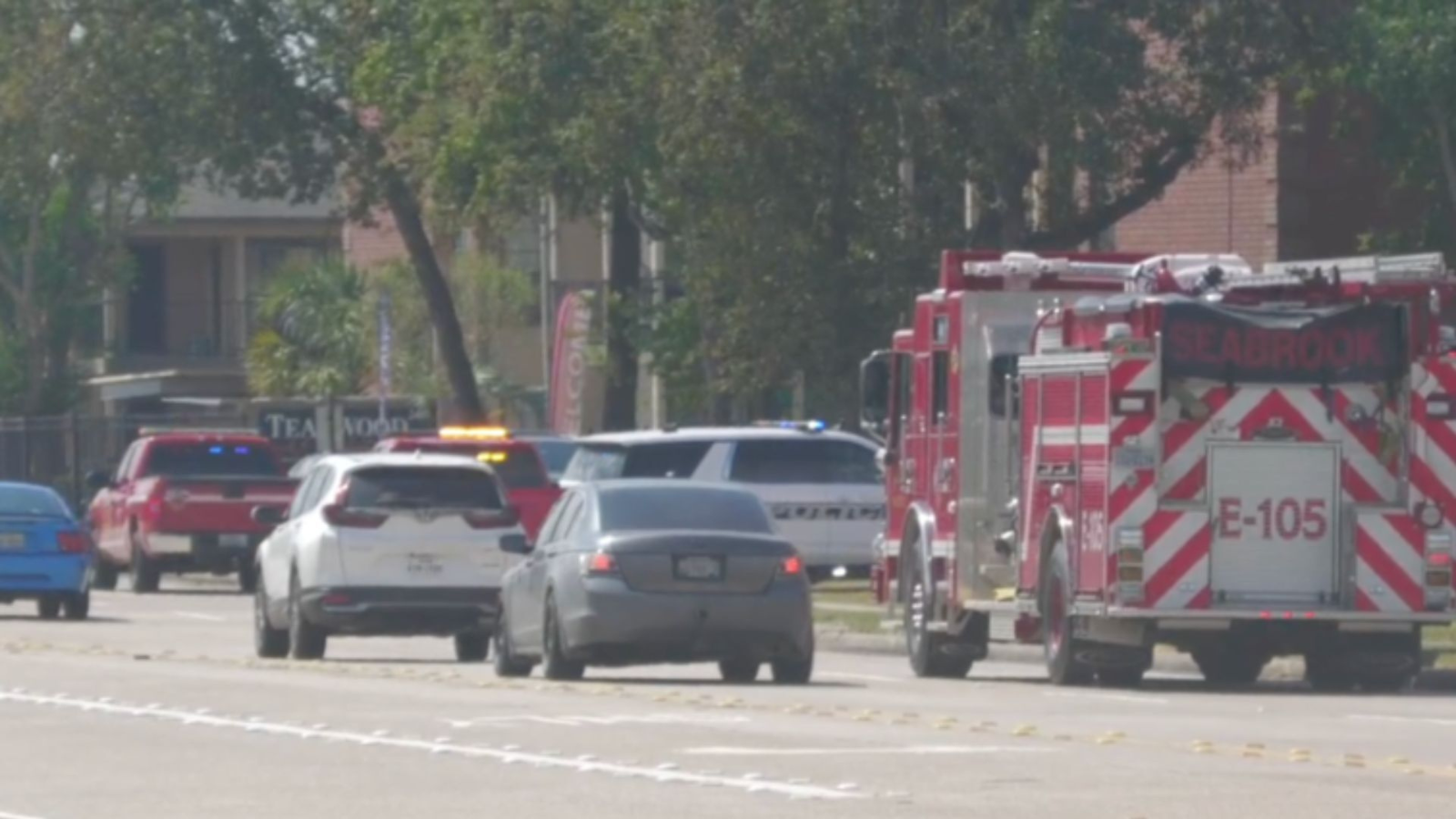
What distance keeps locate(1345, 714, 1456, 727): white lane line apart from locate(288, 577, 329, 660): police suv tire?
30.1 ft

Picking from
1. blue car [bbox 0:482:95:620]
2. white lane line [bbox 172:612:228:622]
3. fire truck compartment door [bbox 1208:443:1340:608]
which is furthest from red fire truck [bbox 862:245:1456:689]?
blue car [bbox 0:482:95:620]

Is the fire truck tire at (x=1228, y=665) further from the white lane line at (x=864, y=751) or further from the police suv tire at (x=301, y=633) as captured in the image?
the white lane line at (x=864, y=751)

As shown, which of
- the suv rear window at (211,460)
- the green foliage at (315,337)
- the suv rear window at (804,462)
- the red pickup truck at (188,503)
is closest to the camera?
the suv rear window at (804,462)

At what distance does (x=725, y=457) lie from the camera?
35.0 meters

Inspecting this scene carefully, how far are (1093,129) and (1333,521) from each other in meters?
12.9

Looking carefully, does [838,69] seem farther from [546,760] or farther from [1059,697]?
[546,760]

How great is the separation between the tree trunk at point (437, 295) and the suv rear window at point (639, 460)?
12.3m

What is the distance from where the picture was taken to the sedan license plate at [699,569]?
21.8 m

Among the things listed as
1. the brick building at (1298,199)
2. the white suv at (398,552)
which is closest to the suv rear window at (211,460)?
the brick building at (1298,199)

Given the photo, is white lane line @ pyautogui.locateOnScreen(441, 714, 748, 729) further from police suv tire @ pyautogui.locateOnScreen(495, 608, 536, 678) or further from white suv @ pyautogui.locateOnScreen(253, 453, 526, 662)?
white suv @ pyautogui.locateOnScreen(253, 453, 526, 662)

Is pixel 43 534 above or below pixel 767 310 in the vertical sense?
below

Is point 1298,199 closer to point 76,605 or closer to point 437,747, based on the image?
point 76,605

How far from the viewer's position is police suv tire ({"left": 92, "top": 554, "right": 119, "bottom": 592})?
137ft

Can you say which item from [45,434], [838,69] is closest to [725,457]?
[838,69]
